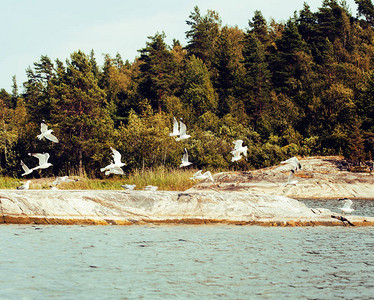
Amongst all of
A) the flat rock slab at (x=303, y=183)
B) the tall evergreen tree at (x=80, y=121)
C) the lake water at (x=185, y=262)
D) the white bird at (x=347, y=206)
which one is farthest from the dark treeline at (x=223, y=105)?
the lake water at (x=185, y=262)

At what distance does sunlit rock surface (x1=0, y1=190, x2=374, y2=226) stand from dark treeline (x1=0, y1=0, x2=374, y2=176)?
→ 20021mm

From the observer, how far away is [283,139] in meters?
48.5

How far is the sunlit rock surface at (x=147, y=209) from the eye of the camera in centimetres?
1667

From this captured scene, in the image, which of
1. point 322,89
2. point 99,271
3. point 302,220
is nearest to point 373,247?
point 302,220

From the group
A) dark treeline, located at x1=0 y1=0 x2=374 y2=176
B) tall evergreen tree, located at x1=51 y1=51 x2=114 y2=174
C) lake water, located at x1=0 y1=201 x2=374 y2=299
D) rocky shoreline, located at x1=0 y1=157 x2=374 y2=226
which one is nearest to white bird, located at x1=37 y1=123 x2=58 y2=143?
rocky shoreline, located at x1=0 y1=157 x2=374 y2=226

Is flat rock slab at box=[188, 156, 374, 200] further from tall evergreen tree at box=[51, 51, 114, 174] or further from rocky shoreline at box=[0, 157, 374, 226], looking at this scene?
tall evergreen tree at box=[51, 51, 114, 174]

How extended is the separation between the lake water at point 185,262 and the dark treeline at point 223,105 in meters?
23.1

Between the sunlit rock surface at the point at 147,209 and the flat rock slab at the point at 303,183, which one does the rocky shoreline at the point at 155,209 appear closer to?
the sunlit rock surface at the point at 147,209

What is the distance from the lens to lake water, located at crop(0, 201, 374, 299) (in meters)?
9.29

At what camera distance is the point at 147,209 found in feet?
56.2

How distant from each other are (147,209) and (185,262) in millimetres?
5653

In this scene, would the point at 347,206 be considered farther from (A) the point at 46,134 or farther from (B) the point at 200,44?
(B) the point at 200,44

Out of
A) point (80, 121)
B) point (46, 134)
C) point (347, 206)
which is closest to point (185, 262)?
point (347, 206)

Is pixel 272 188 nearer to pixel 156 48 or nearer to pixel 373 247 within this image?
pixel 373 247
